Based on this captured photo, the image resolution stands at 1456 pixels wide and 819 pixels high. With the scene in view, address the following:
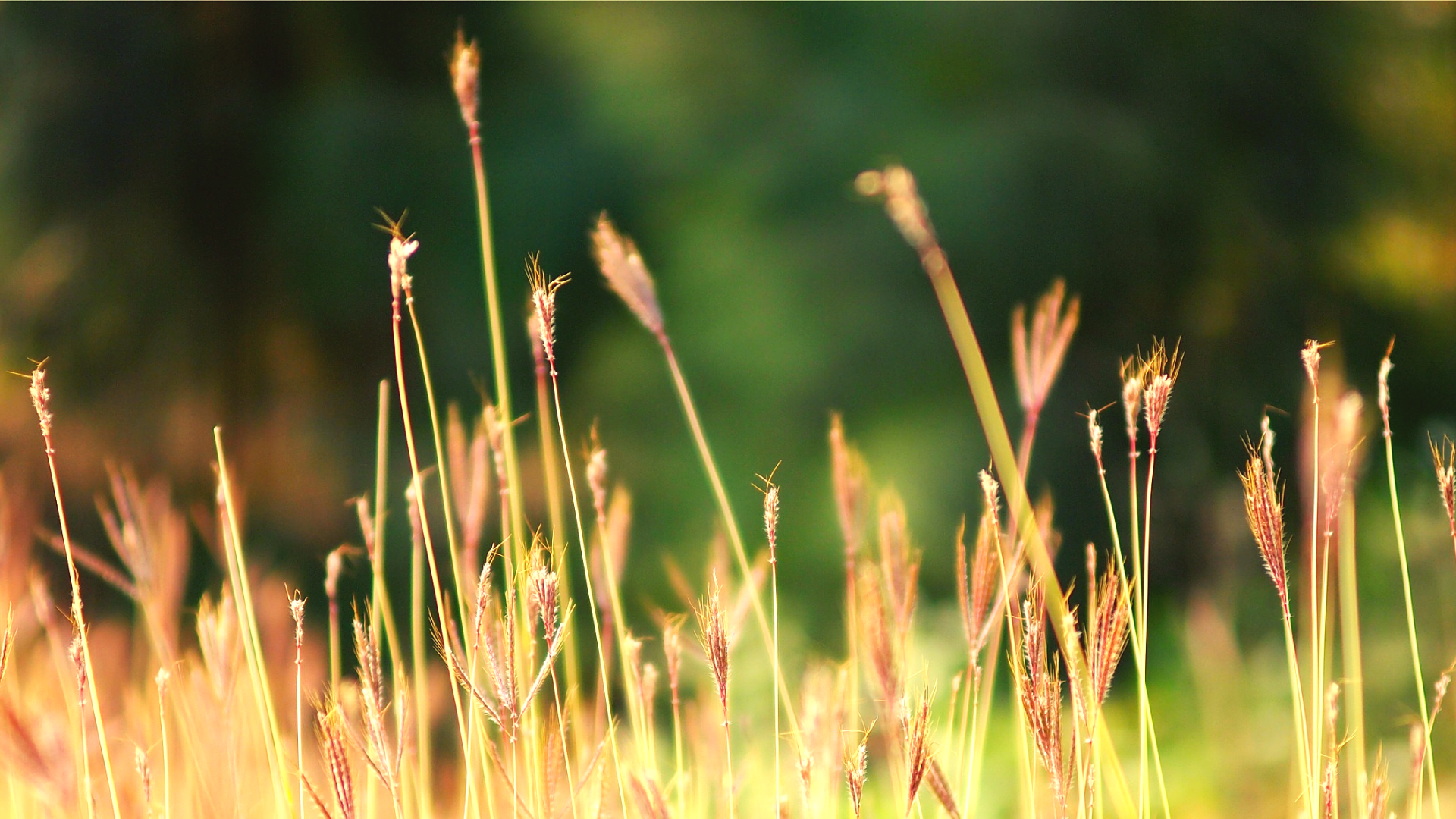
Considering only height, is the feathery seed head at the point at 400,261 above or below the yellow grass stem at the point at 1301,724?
above

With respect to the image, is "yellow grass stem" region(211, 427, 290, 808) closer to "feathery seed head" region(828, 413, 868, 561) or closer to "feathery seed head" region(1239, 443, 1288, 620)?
"feathery seed head" region(828, 413, 868, 561)

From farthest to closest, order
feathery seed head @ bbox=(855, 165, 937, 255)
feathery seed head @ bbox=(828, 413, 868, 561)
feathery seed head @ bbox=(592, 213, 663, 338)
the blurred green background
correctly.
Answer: the blurred green background → feathery seed head @ bbox=(828, 413, 868, 561) → feathery seed head @ bbox=(592, 213, 663, 338) → feathery seed head @ bbox=(855, 165, 937, 255)

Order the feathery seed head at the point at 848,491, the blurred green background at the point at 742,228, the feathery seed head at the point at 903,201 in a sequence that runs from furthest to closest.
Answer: the blurred green background at the point at 742,228 → the feathery seed head at the point at 848,491 → the feathery seed head at the point at 903,201

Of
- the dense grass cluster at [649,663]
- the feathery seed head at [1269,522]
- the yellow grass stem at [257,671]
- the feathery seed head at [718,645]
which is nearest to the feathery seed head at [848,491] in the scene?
the dense grass cluster at [649,663]

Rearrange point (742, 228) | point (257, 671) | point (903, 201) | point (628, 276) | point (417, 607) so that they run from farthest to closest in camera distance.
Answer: point (742, 228) → point (417, 607) → point (257, 671) → point (628, 276) → point (903, 201)

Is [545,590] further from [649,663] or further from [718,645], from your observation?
[649,663]

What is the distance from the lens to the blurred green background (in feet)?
8.18

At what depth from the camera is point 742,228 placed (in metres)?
2.66

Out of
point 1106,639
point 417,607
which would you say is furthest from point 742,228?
point 1106,639

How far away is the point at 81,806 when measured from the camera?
87 cm

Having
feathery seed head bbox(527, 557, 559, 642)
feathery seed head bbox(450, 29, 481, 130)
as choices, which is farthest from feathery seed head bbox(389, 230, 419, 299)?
feathery seed head bbox(527, 557, 559, 642)

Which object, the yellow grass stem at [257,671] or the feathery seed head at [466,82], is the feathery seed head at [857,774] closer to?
the yellow grass stem at [257,671]

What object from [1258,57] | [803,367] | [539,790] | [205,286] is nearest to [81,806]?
[539,790]

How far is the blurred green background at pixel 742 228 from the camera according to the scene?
249cm
